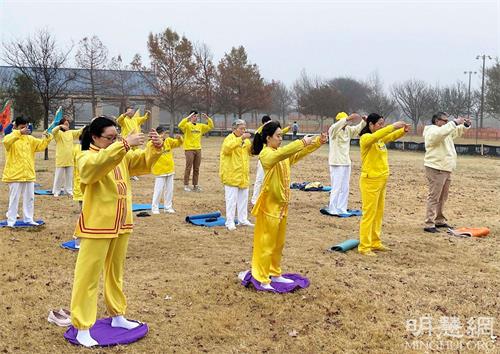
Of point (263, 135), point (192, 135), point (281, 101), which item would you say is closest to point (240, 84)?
point (281, 101)

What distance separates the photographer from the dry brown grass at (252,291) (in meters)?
4.88

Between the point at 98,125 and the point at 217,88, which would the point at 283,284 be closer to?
the point at 98,125

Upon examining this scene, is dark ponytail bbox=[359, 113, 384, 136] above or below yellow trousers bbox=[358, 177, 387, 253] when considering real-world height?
above

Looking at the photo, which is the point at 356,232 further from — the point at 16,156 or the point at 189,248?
the point at 16,156

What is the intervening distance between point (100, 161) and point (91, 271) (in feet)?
3.45

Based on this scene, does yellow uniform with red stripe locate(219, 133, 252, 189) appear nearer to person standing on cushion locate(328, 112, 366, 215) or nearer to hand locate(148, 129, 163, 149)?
person standing on cushion locate(328, 112, 366, 215)

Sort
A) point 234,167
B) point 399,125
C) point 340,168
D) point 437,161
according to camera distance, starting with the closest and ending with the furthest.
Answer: point 399,125, point 234,167, point 437,161, point 340,168

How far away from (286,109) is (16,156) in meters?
63.8

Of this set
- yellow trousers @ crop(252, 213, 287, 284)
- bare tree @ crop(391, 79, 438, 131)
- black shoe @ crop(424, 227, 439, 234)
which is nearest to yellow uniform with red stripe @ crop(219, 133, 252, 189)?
yellow trousers @ crop(252, 213, 287, 284)

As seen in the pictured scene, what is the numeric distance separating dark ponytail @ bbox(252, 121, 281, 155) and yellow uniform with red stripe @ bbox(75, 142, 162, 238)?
1.78 meters

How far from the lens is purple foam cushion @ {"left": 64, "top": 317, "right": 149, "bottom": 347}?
4630mm

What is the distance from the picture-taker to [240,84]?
157 feet

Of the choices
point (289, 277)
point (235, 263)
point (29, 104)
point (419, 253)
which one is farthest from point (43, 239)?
point (29, 104)

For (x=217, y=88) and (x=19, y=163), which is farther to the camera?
(x=217, y=88)
